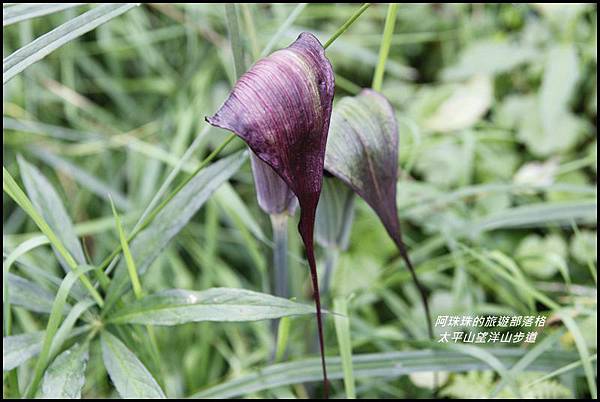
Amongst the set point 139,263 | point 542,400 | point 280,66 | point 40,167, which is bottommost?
point 542,400

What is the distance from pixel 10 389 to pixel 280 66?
1.51ft

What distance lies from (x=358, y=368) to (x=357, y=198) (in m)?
0.44

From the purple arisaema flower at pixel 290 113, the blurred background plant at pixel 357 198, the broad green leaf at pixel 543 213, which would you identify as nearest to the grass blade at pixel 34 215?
the blurred background plant at pixel 357 198

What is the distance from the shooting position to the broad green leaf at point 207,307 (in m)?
0.55

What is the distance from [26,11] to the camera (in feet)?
2.08

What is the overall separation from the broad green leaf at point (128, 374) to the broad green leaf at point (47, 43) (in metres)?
0.25

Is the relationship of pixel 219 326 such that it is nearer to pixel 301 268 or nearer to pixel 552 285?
pixel 301 268

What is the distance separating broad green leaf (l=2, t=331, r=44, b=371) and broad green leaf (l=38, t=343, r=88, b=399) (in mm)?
35

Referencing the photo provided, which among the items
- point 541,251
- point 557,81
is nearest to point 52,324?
point 541,251

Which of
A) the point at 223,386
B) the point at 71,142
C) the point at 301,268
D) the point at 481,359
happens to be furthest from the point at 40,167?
the point at 481,359

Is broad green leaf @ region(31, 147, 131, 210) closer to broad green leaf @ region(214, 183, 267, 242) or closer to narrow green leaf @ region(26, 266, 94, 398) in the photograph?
broad green leaf @ region(214, 183, 267, 242)

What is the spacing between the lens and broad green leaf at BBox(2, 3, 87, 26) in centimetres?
60

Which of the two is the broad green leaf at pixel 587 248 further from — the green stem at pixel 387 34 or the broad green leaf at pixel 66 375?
the broad green leaf at pixel 66 375

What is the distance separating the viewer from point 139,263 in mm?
651
